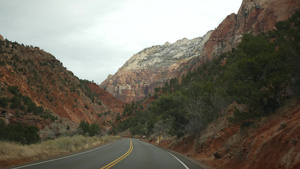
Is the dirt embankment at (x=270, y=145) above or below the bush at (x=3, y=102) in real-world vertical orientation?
below

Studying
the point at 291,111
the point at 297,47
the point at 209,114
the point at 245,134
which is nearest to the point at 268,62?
the point at 297,47

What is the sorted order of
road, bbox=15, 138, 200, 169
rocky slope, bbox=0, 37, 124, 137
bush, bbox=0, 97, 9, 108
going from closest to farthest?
road, bbox=15, 138, 200, 169 < bush, bbox=0, 97, 9, 108 < rocky slope, bbox=0, 37, 124, 137

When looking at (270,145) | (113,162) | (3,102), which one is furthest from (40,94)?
(270,145)

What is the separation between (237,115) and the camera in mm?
14906

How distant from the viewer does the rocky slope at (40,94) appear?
1923 inches

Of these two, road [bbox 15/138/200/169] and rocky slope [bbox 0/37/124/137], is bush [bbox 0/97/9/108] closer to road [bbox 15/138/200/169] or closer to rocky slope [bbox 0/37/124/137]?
rocky slope [bbox 0/37/124/137]

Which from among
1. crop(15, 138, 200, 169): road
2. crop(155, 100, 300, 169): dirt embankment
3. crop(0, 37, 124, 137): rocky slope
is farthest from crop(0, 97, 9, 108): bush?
crop(155, 100, 300, 169): dirt embankment

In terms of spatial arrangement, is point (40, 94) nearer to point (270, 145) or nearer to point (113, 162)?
point (113, 162)

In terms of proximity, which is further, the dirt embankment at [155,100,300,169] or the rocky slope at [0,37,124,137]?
the rocky slope at [0,37,124,137]

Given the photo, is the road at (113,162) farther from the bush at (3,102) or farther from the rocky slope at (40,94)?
the bush at (3,102)

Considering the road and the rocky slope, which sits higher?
the rocky slope

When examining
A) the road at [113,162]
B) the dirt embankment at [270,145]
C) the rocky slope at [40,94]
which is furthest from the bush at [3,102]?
the dirt embankment at [270,145]

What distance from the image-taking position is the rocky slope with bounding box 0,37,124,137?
48844 mm

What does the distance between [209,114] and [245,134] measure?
1104cm
